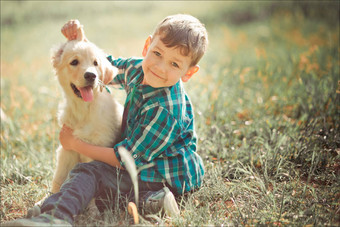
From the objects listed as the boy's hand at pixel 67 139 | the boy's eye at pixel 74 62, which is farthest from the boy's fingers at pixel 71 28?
the boy's hand at pixel 67 139

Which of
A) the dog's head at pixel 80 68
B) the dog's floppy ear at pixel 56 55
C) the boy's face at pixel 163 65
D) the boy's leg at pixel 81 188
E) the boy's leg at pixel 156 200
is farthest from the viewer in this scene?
the dog's floppy ear at pixel 56 55

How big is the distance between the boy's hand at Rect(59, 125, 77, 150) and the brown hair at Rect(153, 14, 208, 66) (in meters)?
1.01

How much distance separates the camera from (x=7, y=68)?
5918 mm

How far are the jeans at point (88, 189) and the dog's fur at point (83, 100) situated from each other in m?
0.24

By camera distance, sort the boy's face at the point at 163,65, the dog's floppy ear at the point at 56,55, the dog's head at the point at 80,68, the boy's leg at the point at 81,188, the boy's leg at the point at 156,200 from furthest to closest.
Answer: the dog's floppy ear at the point at 56,55 → the dog's head at the point at 80,68 → the boy's face at the point at 163,65 → the boy's leg at the point at 156,200 → the boy's leg at the point at 81,188

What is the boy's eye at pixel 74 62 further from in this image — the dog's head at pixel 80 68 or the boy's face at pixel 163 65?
the boy's face at pixel 163 65

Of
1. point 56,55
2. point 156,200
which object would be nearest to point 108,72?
point 56,55

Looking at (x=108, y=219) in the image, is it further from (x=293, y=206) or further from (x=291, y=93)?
(x=291, y=93)

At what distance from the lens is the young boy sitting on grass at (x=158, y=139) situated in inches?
87.3

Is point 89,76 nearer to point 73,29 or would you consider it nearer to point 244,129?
point 73,29

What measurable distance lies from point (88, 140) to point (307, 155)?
1849 millimetres

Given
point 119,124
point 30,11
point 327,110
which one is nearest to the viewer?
point 119,124

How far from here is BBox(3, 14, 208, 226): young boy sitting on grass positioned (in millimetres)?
2217

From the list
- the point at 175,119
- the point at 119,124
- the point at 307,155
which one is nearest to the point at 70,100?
the point at 119,124
